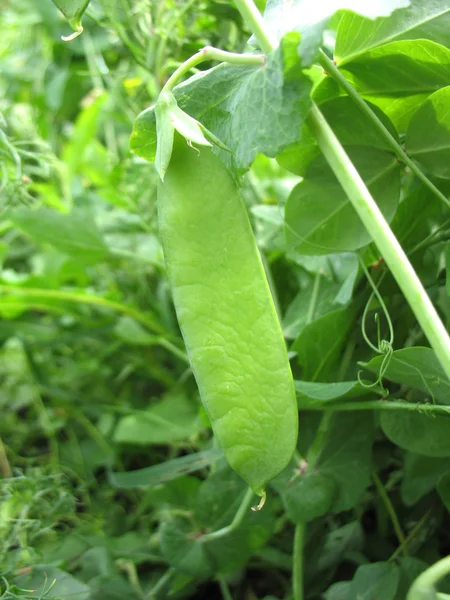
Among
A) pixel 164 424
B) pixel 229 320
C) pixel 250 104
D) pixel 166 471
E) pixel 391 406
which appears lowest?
pixel 164 424

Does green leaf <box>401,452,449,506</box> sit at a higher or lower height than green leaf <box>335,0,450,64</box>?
lower

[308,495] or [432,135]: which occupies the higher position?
[432,135]

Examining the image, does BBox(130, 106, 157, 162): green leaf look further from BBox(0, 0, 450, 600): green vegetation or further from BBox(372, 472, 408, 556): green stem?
BBox(372, 472, 408, 556): green stem

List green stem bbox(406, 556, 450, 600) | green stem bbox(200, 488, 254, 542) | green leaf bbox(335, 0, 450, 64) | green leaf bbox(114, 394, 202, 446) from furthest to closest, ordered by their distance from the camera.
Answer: green leaf bbox(114, 394, 202, 446) → green stem bbox(200, 488, 254, 542) → green leaf bbox(335, 0, 450, 64) → green stem bbox(406, 556, 450, 600)

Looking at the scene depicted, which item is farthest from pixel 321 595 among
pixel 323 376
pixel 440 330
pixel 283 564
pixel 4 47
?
pixel 4 47

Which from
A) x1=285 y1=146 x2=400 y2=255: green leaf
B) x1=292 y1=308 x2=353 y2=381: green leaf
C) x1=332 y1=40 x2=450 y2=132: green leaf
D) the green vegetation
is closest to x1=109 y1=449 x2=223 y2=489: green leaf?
the green vegetation

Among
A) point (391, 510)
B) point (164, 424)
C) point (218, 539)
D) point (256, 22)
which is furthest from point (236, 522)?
point (256, 22)

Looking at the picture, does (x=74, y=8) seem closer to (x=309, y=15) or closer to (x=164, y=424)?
(x=309, y=15)

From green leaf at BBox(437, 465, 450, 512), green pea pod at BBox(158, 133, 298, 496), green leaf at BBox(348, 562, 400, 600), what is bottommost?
green leaf at BBox(348, 562, 400, 600)
